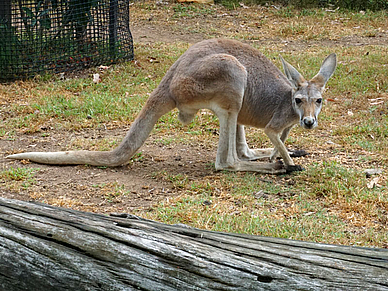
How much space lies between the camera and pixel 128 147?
451 centimetres

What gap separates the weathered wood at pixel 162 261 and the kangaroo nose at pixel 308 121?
7.08 feet

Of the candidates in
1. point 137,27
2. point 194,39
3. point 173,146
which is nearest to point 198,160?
point 173,146

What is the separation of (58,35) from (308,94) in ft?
15.0

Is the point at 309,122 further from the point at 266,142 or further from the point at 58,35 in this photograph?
the point at 58,35

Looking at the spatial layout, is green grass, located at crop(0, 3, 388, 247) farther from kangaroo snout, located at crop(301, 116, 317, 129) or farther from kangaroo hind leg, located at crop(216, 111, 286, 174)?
kangaroo snout, located at crop(301, 116, 317, 129)

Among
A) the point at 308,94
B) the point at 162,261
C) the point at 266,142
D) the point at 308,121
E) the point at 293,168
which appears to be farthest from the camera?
the point at 266,142

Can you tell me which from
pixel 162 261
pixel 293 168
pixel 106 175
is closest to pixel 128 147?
pixel 106 175

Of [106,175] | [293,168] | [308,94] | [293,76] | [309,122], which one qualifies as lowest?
[106,175]

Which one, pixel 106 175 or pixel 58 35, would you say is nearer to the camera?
pixel 106 175

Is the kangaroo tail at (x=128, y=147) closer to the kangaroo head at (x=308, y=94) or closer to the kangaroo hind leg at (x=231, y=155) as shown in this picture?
the kangaroo hind leg at (x=231, y=155)

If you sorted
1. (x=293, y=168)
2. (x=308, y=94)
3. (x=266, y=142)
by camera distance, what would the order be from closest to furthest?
1. (x=308, y=94)
2. (x=293, y=168)
3. (x=266, y=142)

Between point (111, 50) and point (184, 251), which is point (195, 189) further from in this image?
point (111, 50)

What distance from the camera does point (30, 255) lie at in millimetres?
1959

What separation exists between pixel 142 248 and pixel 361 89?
5559 mm
